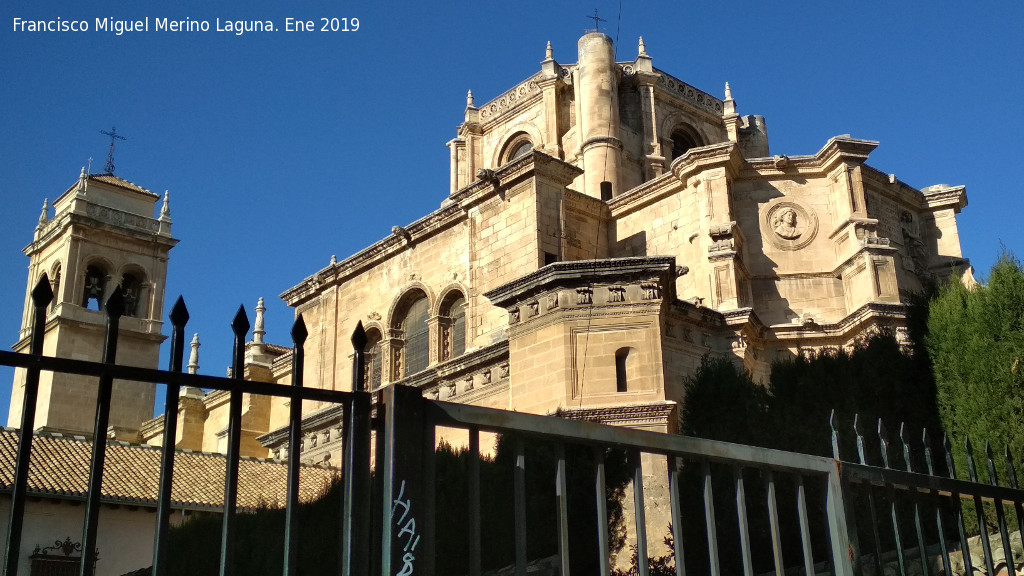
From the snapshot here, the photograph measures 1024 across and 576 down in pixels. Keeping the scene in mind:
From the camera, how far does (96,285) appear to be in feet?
117

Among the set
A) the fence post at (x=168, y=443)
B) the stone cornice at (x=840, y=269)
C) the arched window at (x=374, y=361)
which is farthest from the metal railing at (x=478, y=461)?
the arched window at (x=374, y=361)

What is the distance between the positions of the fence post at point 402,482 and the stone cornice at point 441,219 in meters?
15.2

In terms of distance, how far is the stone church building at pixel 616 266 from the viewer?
1459 centimetres

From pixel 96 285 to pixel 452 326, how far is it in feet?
66.8

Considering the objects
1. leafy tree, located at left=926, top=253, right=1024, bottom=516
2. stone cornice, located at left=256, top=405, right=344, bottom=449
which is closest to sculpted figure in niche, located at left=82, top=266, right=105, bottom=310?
stone cornice, located at left=256, top=405, right=344, bottom=449

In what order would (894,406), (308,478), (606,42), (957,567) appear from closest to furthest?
A: (957,567) → (894,406) → (308,478) → (606,42)

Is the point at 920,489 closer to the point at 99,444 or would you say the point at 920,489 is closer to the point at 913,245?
the point at 99,444

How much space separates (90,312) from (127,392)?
297cm

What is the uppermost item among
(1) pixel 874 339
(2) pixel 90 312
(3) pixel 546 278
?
(2) pixel 90 312

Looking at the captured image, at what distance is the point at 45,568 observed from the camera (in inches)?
705

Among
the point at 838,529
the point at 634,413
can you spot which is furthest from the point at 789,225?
the point at 838,529

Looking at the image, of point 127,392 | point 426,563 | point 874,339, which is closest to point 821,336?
point 874,339

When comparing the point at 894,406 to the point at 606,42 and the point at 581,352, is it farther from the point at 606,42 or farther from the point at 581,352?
the point at 606,42

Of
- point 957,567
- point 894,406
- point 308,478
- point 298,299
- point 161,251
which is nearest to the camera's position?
point 957,567
